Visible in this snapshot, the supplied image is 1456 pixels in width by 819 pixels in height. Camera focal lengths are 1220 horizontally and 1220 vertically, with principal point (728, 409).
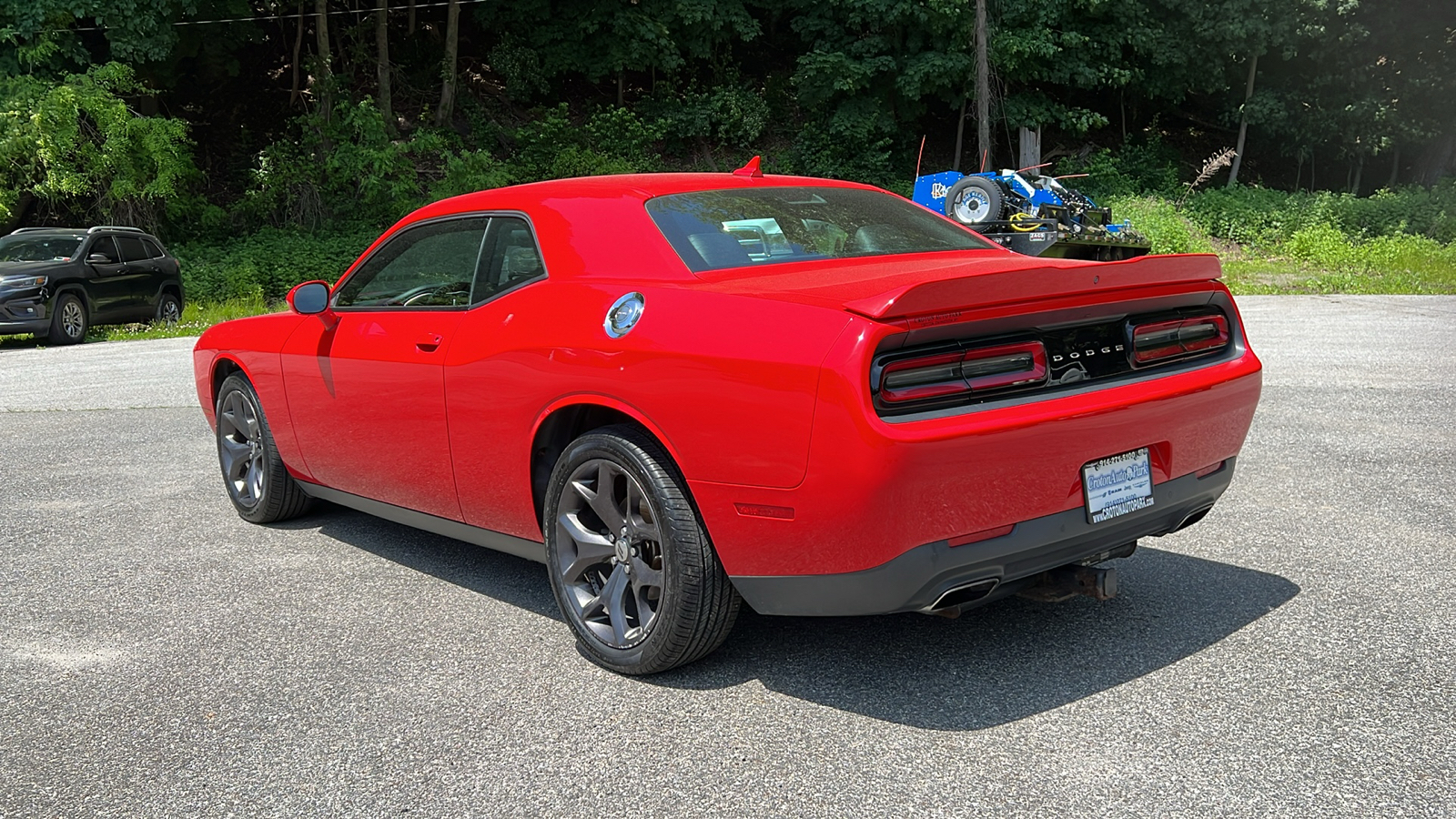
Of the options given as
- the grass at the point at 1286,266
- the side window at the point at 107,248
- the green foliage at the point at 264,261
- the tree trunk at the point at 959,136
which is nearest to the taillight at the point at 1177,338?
the grass at the point at 1286,266

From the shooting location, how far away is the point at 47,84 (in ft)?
72.7

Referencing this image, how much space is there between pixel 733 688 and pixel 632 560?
492mm

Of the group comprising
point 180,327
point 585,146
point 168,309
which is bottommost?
point 180,327

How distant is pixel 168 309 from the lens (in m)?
18.8

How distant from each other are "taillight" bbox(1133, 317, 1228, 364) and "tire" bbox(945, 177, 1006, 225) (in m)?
13.9

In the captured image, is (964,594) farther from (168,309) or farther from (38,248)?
(168,309)

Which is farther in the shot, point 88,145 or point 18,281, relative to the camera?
point 88,145

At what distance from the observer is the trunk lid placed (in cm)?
313

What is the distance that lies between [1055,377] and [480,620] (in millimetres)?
2177

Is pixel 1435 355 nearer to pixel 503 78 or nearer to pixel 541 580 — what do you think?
pixel 541 580

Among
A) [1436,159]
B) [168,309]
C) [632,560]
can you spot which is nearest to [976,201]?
[168,309]

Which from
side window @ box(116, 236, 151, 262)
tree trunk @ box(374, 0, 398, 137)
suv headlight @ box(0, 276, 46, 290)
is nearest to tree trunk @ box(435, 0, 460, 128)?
tree trunk @ box(374, 0, 398, 137)

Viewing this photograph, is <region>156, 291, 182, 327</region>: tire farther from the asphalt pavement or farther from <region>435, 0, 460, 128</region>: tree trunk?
the asphalt pavement

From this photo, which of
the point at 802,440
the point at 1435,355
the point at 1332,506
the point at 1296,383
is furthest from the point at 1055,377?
the point at 1435,355
